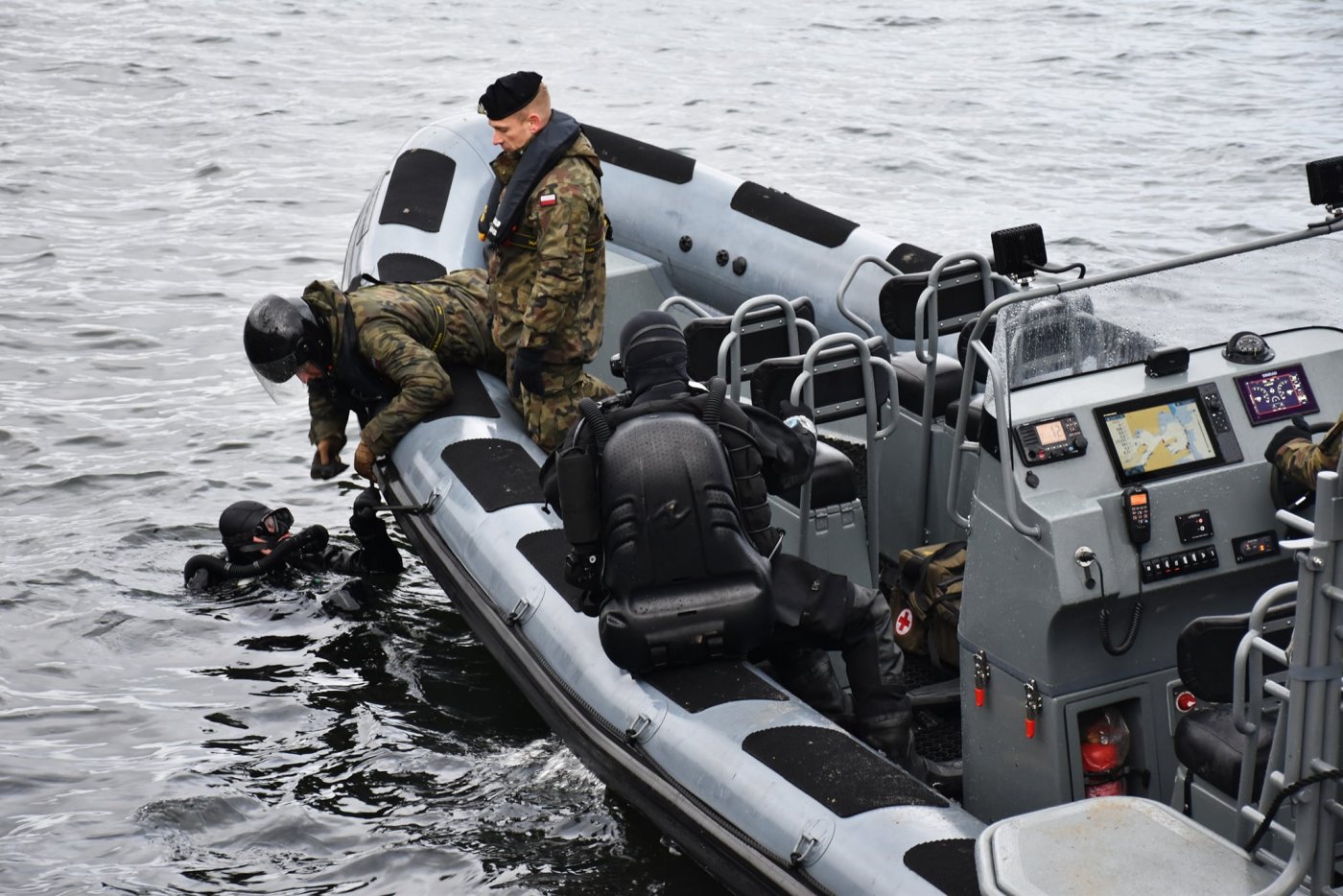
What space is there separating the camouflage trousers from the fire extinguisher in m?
2.21

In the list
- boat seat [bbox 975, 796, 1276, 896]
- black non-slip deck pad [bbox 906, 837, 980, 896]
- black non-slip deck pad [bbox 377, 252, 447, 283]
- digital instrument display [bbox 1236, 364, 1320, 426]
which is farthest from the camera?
black non-slip deck pad [bbox 377, 252, 447, 283]

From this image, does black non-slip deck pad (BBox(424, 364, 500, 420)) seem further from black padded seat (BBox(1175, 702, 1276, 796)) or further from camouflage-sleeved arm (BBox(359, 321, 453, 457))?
black padded seat (BBox(1175, 702, 1276, 796))

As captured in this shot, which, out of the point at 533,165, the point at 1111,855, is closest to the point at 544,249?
the point at 533,165

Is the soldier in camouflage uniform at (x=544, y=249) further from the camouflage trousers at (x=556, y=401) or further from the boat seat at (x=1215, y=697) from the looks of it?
the boat seat at (x=1215, y=697)

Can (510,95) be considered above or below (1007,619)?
above

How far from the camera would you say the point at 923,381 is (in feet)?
16.1

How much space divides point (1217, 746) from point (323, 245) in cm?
893

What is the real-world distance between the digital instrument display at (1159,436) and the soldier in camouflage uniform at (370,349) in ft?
8.64

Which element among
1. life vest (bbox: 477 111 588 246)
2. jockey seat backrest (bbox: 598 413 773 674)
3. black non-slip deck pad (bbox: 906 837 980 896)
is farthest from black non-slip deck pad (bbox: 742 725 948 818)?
life vest (bbox: 477 111 588 246)

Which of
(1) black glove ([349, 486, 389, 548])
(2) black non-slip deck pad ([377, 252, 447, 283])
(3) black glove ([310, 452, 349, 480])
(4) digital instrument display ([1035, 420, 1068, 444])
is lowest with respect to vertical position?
(1) black glove ([349, 486, 389, 548])

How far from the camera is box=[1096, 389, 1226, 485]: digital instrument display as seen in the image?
3600 millimetres

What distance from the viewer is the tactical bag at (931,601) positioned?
4371mm

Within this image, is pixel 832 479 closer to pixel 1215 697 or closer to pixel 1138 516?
pixel 1138 516

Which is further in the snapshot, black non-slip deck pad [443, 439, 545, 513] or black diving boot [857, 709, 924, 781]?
black non-slip deck pad [443, 439, 545, 513]
